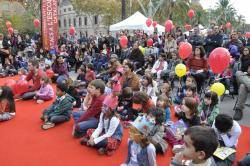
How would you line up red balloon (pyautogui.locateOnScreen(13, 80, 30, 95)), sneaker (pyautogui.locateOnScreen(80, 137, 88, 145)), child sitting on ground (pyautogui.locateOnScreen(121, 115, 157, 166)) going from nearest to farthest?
1. child sitting on ground (pyautogui.locateOnScreen(121, 115, 157, 166))
2. sneaker (pyautogui.locateOnScreen(80, 137, 88, 145))
3. red balloon (pyautogui.locateOnScreen(13, 80, 30, 95))

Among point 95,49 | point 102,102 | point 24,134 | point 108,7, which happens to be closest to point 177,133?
point 102,102

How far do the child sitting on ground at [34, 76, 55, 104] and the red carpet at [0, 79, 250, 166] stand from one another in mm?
1357

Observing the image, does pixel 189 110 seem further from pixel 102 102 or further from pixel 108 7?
pixel 108 7

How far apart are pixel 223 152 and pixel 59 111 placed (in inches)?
116

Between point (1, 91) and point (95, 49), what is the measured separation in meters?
7.13

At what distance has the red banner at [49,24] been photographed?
39.4 feet

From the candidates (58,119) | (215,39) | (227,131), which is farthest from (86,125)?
(215,39)

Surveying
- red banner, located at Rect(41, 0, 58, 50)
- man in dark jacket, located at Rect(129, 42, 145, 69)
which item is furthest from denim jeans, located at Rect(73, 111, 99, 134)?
red banner, located at Rect(41, 0, 58, 50)

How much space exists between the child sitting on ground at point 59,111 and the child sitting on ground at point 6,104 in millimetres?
726

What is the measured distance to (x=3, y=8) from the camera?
1553 inches

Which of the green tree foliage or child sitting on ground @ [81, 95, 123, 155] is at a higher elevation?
the green tree foliage

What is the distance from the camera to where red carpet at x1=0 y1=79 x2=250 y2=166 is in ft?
12.5

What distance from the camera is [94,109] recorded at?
4449 mm

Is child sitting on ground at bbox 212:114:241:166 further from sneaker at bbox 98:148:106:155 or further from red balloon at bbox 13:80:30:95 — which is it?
red balloon at bbox 13:80:30:95
